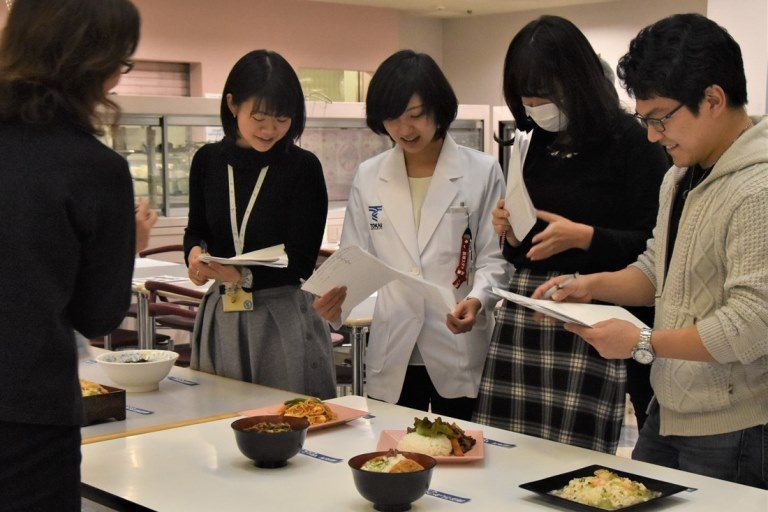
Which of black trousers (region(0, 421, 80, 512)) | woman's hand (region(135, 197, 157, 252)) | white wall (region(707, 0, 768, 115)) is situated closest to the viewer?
black trousers (region(0, 421, 80, 512))

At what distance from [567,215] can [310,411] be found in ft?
2.45

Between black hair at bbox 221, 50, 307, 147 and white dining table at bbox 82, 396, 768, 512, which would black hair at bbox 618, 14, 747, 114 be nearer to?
white dining table at bbox 82, 396, 768, 512

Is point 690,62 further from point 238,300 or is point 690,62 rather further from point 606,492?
point 238,300

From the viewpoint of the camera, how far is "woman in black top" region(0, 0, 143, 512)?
1.41 meters

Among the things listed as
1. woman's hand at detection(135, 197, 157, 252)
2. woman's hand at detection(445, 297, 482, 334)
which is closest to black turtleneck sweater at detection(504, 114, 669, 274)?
woman's hand at detection(445, 297, 482, 334)

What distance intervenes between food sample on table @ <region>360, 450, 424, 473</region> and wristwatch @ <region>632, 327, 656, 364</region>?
48 cm

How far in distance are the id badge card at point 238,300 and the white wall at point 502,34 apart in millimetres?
10035

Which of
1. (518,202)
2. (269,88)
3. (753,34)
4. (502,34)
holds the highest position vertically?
(502,34)

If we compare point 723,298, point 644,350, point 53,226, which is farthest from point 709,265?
point 53,226

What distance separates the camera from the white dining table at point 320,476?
1.72 metres

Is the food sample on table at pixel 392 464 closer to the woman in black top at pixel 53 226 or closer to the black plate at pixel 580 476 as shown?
the black plate at pixel 580 476

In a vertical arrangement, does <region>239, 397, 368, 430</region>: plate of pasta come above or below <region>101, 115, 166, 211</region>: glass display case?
below

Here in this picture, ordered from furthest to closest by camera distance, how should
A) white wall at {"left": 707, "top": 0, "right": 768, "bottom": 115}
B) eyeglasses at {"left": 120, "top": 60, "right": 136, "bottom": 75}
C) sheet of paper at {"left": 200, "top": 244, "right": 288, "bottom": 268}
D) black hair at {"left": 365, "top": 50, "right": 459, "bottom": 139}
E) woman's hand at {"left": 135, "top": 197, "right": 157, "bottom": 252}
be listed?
white wall at {"left": 707, "top": 0, "right": 768, "bottom": 115} < black hair at {"left": 365, "top": 50, "right": 459, "bottom": 139} < sheet of paper at {"left": 200, "top": 244, "right": 288, "bottom": 268} < woman's hand at {"left": 135, "top": 197, "right": 157, "bottom": 252} < eyeglasses at {"left": 120, "top": 60, "right": 136, "bottom": 75}

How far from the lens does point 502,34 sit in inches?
549
